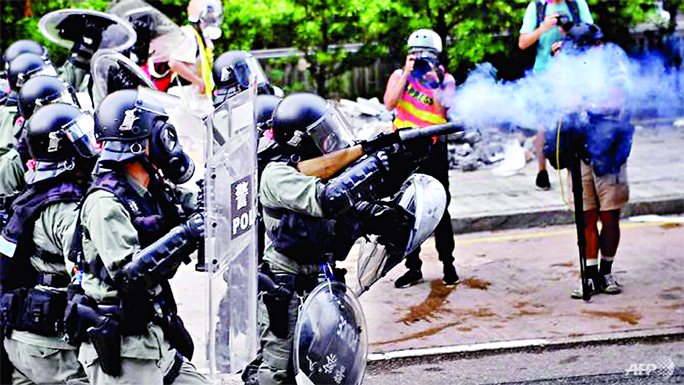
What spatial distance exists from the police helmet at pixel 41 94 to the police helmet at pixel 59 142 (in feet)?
4.01

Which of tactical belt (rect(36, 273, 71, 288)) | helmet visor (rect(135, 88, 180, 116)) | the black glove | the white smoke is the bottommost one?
tactical belt (rect(36, 273, 71, 288))

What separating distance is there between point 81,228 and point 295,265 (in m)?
1.03

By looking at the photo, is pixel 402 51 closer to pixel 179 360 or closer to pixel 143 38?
pixel 143 38

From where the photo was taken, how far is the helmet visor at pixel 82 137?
5.47 metres

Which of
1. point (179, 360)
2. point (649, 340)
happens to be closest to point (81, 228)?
point (179, 360)

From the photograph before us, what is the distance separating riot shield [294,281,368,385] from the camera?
511 cm

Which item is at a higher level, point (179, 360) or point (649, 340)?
point (179, 360)

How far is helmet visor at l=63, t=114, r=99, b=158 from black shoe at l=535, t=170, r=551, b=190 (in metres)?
6.32

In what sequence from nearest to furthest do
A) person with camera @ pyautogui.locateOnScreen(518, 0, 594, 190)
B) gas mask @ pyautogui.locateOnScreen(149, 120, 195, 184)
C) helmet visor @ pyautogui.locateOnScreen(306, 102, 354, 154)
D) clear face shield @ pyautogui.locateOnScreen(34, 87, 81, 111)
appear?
gas mask @ pyautogui.locateOnScreen(149, 120, 195, 184) < helmet visor @ pyautogui.locateOnScreen(306, 102, 354, 154) < clear face shield @ pyautogui.locateOnScreen(34, 87, 81, 111) < person with camera @ pyautogui.locateOnScreen(518, 0, 594, 190)

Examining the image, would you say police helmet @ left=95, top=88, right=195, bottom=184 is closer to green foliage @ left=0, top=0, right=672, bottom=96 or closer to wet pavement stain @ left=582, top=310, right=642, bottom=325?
wet pavement stain @ left=582, top=310, right=642, bottom=325

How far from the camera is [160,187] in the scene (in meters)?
5.12

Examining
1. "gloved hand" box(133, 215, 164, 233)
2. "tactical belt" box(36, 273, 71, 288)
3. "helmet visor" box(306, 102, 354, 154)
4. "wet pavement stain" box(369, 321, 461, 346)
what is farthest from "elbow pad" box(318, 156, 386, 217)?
"wet pavement stain" box(369, 321, 461, 346)

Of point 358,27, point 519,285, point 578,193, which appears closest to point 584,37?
point 578,193

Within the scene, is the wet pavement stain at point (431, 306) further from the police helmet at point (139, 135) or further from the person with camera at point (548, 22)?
the police helmet at point (139, 135)
